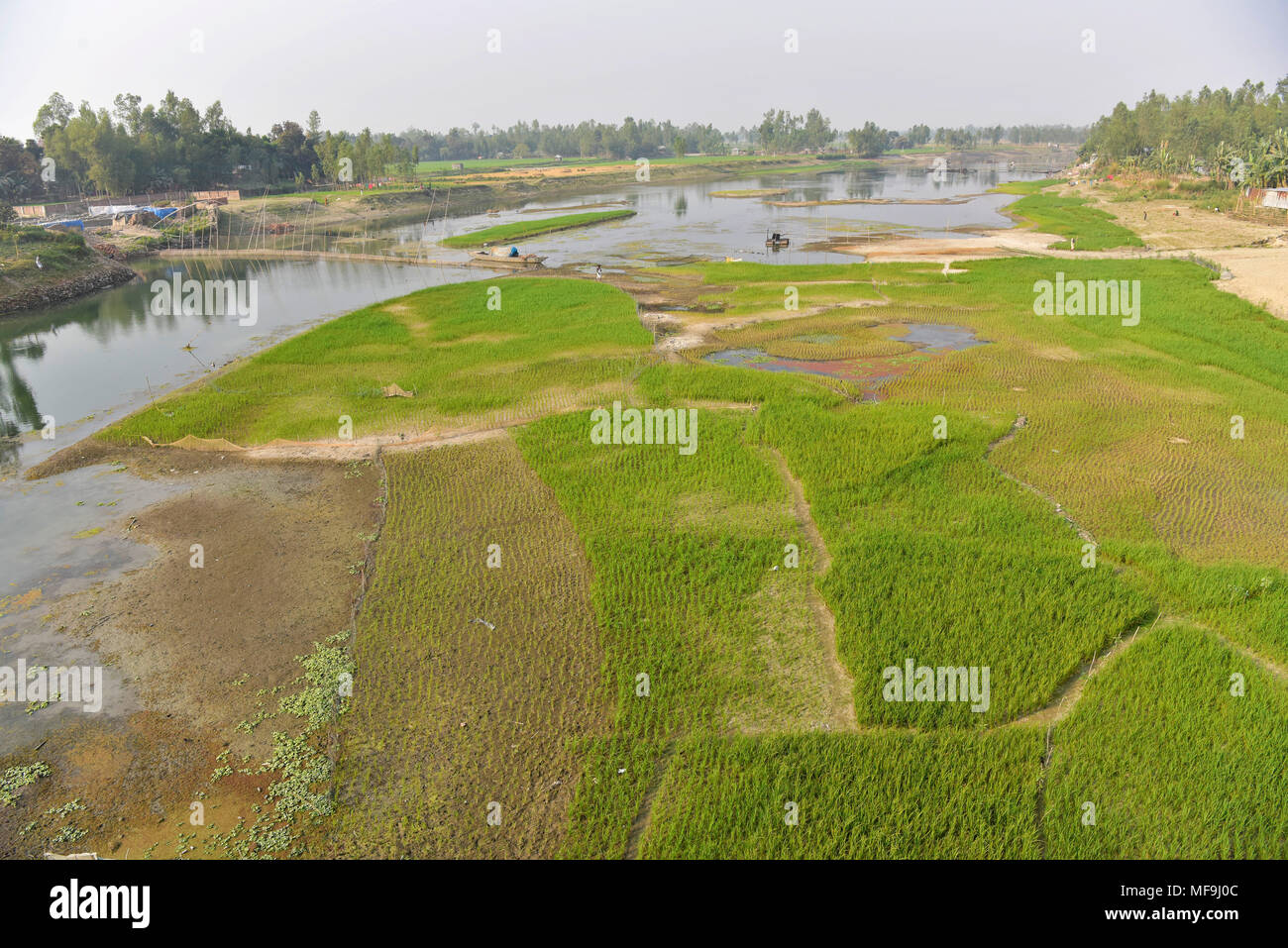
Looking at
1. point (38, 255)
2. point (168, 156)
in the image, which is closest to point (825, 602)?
point (38, 255)

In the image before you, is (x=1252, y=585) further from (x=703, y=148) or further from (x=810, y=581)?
(x=703, y=148)

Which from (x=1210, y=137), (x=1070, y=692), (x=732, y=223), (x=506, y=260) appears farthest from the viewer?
(x=1210, y=137)

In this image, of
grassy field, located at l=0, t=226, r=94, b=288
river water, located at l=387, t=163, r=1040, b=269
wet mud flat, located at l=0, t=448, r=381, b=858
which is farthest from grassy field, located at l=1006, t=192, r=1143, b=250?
grassy field, located at l=0, t=226, r=94, b=288

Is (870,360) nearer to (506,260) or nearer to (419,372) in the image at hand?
(419,372)

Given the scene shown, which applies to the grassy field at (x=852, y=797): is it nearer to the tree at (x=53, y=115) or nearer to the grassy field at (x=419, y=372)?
the grassy field at (x=419, y=372)

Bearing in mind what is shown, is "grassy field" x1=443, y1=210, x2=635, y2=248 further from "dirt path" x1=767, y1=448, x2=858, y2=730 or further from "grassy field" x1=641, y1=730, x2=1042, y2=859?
"grassy field" x1=641, y1=730, x2=1042, y2=859
